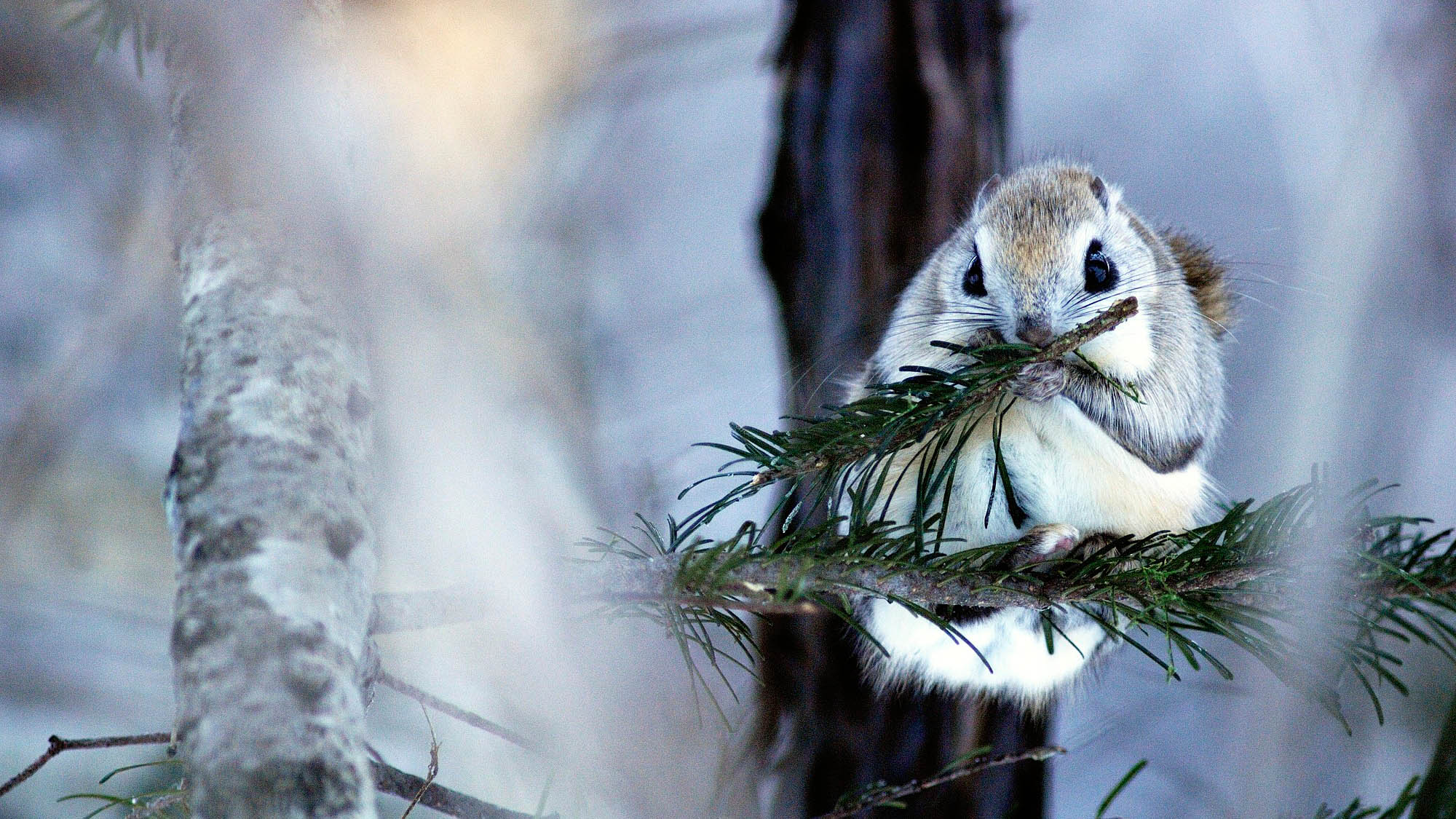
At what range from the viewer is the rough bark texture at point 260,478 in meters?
0.33

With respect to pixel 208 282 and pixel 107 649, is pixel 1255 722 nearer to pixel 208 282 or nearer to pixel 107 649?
pixel 208 282

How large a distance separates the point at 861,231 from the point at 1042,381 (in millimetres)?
838

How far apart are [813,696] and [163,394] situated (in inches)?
52.7

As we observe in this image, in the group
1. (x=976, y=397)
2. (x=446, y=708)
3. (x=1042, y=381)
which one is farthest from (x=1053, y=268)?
(x=446, y=708)

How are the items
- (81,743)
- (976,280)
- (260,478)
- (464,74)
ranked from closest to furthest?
(260,478) < (81,743) < (976,280) < (464,74)

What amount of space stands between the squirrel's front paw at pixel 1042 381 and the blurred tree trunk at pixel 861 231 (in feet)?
2.23

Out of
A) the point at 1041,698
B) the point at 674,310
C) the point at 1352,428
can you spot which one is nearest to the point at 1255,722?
the point at 1352,428

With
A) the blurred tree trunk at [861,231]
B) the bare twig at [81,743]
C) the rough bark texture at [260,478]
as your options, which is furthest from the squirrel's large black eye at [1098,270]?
the bare twig at [81,743]

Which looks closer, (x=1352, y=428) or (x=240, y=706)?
(x=240, y=706)

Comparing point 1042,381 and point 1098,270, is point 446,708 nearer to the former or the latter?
point 1042,381

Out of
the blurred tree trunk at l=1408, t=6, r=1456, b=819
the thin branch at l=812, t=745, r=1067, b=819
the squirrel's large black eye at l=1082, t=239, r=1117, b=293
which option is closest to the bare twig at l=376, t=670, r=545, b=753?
the thin branch at l=812, t=745, r=1067, b=819

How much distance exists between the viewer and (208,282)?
460 millimetres

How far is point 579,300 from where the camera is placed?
6.38 ft

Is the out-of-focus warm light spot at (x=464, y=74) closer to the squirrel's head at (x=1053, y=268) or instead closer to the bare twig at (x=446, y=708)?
the bare twig at (x=446, y=708)
